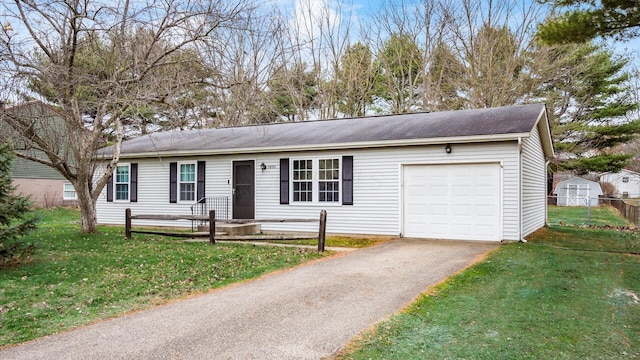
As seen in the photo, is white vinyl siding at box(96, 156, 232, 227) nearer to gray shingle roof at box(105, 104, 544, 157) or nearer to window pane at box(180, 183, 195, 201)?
window pane at box(180, 183, 195, 201)

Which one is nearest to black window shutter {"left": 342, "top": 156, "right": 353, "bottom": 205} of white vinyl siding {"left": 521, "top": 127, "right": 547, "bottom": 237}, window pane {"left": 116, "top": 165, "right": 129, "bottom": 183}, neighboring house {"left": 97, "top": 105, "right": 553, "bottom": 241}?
neighboring house {"left": 97, "top": 105, "right": 553, "bottom": 241}

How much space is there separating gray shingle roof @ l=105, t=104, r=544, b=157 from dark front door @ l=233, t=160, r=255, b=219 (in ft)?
2.18

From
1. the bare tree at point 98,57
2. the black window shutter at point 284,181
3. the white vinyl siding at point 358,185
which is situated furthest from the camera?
Answer: the black window shutter at point 284,181

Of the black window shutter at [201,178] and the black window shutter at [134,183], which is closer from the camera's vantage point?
the black window shutter at [201,178]

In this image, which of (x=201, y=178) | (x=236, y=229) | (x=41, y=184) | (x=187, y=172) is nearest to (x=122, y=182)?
(x=187, y=172)

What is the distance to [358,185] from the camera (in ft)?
40.0

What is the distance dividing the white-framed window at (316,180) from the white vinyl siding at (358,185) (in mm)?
147

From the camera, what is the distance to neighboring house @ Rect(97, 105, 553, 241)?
1067cm

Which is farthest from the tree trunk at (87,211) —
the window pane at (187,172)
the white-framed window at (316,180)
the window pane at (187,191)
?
the white-framed window at (316,180)

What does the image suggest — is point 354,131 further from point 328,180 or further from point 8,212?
point 8,212

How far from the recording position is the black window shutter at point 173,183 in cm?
1466

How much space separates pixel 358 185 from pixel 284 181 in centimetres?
228

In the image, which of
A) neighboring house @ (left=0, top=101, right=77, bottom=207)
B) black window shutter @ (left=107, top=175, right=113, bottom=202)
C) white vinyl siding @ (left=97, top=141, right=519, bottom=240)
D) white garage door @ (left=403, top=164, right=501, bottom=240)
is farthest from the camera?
neighboring house @ (left=0, top=101, right=77, bottom=207)

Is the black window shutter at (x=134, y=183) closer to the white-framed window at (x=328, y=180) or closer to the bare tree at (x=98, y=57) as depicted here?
the bare tree at (x=98, y=57)
